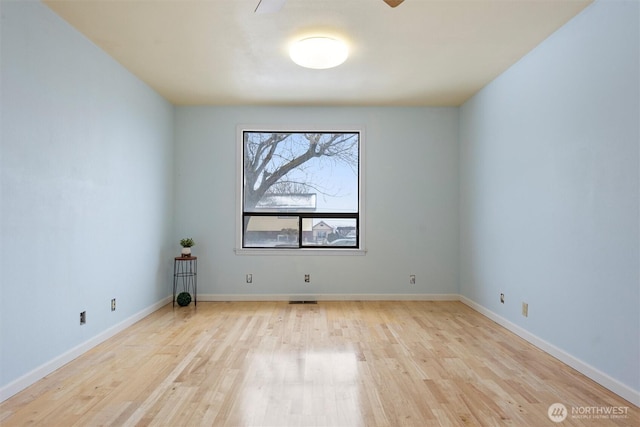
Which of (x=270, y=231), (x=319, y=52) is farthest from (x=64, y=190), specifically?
(x=270, y=231)

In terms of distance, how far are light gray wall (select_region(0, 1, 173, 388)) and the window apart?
1367 mm

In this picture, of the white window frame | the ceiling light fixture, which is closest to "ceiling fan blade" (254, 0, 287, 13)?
the ceiling light fixture

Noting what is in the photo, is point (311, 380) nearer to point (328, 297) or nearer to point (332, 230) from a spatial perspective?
point (328, 297)

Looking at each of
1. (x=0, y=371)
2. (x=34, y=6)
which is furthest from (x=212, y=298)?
(x=34, y=6)

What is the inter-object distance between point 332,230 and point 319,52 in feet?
8.37

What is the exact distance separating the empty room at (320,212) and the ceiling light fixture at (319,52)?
0.07ft

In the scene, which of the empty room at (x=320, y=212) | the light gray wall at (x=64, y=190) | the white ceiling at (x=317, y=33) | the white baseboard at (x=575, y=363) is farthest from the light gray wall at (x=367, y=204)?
the white baseboard at (x=575, y=363)

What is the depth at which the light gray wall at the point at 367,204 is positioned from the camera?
16.9ft

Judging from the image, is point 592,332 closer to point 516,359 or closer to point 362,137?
point 516,359

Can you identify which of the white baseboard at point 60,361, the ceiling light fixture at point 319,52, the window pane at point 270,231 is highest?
the ceiling light fixture at point 319,52

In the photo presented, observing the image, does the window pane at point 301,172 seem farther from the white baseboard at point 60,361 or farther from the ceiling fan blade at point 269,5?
the ceiling fan blade at point 269,5

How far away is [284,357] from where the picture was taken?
3.04m

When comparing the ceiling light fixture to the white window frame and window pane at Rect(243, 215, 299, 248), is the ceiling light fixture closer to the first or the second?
the white window frame

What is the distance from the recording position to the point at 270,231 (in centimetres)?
526
